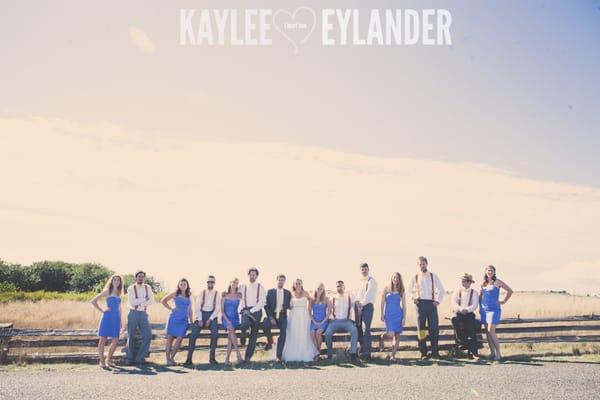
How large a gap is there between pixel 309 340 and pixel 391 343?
8.89 feet

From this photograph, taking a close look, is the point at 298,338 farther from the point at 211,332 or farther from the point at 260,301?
the point at 211,332

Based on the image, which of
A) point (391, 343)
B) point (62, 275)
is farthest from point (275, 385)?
point (62, 275)

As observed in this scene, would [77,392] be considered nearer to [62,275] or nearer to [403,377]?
[403,377]

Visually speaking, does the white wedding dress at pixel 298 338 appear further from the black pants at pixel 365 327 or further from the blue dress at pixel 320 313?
the black pants at pixel 365 327

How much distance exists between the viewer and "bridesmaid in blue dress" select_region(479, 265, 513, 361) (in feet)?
42.9

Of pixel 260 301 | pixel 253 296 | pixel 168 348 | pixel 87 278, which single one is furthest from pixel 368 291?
pixel 87 278

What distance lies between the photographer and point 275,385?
992 cm

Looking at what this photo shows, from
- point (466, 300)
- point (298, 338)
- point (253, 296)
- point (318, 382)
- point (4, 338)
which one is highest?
point (253, 296)

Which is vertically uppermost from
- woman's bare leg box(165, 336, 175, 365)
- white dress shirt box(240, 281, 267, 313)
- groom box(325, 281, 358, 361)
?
white dress shirt box(240, 281, 267, 313)

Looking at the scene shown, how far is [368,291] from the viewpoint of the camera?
43.7 ft

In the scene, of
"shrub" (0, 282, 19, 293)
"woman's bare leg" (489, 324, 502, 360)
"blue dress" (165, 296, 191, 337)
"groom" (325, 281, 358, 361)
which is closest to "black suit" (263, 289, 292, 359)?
"groom" (325, 281, 358, 361)

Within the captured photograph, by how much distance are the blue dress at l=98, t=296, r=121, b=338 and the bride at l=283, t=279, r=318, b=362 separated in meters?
3.96

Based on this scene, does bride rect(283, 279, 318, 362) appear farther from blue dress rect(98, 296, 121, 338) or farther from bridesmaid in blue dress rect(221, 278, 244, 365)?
blue dress rect(98, 296, 121, 338)

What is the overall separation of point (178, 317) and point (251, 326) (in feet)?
5.76
